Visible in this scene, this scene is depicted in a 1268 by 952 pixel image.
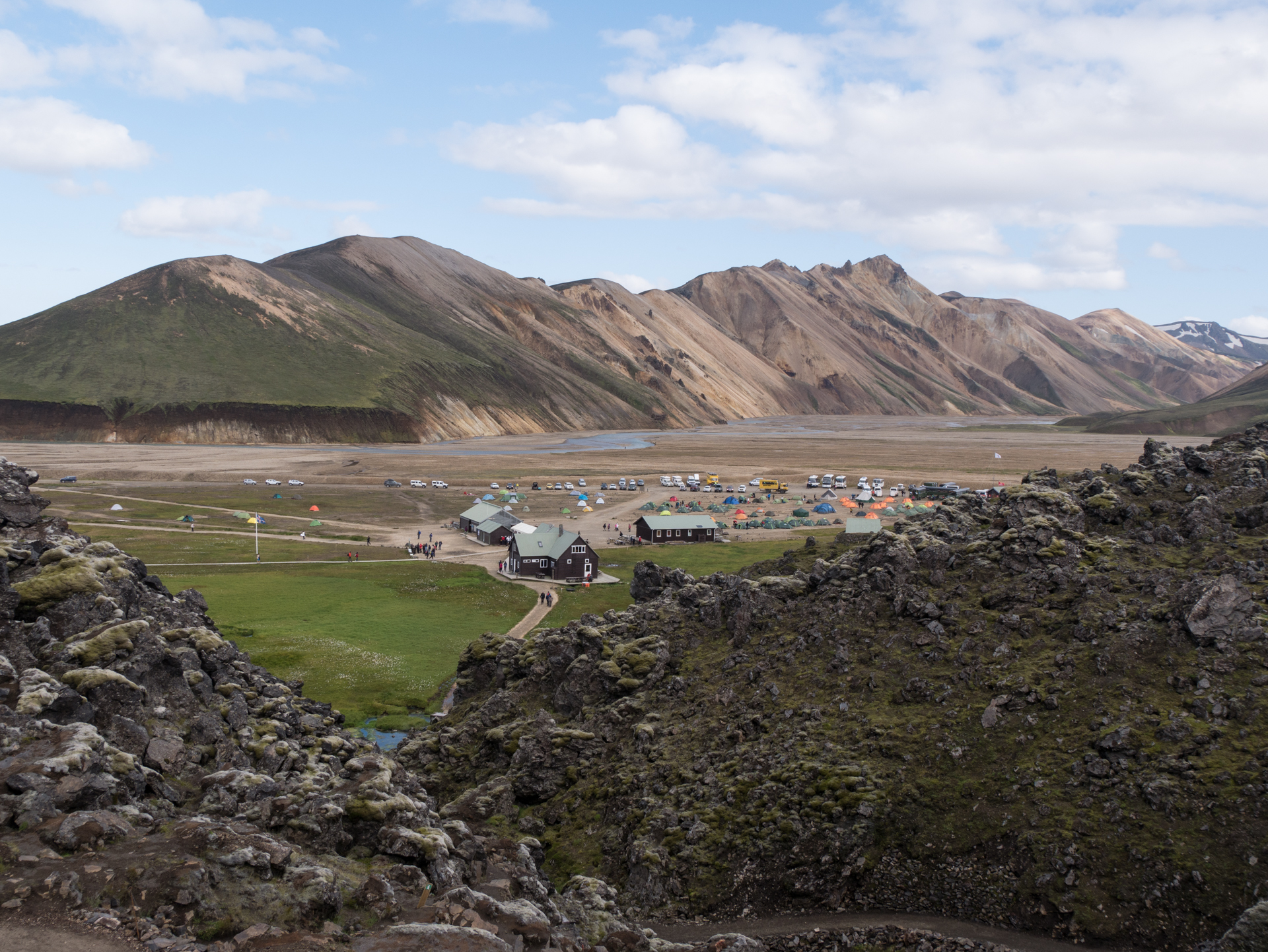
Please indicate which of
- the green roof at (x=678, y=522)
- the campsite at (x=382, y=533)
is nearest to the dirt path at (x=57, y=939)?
the campsite at (x=382, y=533)

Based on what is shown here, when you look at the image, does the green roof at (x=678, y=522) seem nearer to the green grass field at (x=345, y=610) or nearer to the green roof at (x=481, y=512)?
the green roof at (x=481, y=512)

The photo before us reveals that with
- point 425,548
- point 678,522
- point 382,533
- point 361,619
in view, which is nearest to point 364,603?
point 361,619

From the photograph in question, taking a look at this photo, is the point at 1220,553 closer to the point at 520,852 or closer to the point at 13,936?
the point at 520,852

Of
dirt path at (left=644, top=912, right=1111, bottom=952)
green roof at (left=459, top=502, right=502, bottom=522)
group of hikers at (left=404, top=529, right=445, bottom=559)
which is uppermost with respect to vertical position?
green roof at (left=459, top=502, right=502, bottom=522)

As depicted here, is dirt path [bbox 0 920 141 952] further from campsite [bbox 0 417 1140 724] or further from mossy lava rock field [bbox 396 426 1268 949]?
campsite [bbox 0 417 1140 724]

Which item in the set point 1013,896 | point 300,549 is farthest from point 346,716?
point 300,549

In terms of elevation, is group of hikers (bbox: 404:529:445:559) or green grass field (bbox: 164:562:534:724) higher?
group of hikers (bbox: 404:529:445:559)

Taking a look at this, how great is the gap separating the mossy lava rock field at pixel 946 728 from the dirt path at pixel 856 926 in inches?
14.2

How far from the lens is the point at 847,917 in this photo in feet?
78.7

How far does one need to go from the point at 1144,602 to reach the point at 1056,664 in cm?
486

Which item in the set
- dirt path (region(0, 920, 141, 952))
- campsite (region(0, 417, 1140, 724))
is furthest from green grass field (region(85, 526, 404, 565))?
dirt path (region(0, 920, 141, 952))

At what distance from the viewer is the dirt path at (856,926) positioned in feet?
71.6

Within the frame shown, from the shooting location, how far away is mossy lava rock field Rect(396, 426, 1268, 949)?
2311 centimetres

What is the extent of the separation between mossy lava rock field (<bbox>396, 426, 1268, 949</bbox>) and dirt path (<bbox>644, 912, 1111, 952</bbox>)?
0.36 meters
